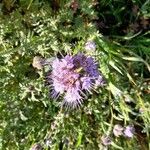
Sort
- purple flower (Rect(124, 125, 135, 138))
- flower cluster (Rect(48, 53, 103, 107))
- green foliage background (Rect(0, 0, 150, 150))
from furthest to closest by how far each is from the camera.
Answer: purple flower (Rect(124, 125, 135, 138)), green foliage background (Rect(0, 0, 150, 150)), flower cluster (Rect(48, 53, 103, 107))

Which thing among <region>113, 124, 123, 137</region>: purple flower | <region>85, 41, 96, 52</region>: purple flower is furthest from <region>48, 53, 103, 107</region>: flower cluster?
<region>113, 124, 123, 137</region>: purple flower

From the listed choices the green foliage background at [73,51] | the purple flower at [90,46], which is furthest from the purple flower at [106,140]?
the purple flower at [90,46]

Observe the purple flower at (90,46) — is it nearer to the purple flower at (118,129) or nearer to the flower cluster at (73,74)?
the flower cluster at (73,74)

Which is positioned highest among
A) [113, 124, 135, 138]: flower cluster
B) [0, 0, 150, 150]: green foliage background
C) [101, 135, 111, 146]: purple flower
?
[0, 0, 150, 150]: green foliage background

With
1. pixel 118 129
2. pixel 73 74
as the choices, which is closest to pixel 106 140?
pixel 118 129

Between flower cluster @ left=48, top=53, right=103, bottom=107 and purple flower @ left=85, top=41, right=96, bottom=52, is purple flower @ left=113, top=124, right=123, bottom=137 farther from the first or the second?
purple flower @ left=85, top=41, right=96, bottom=52
